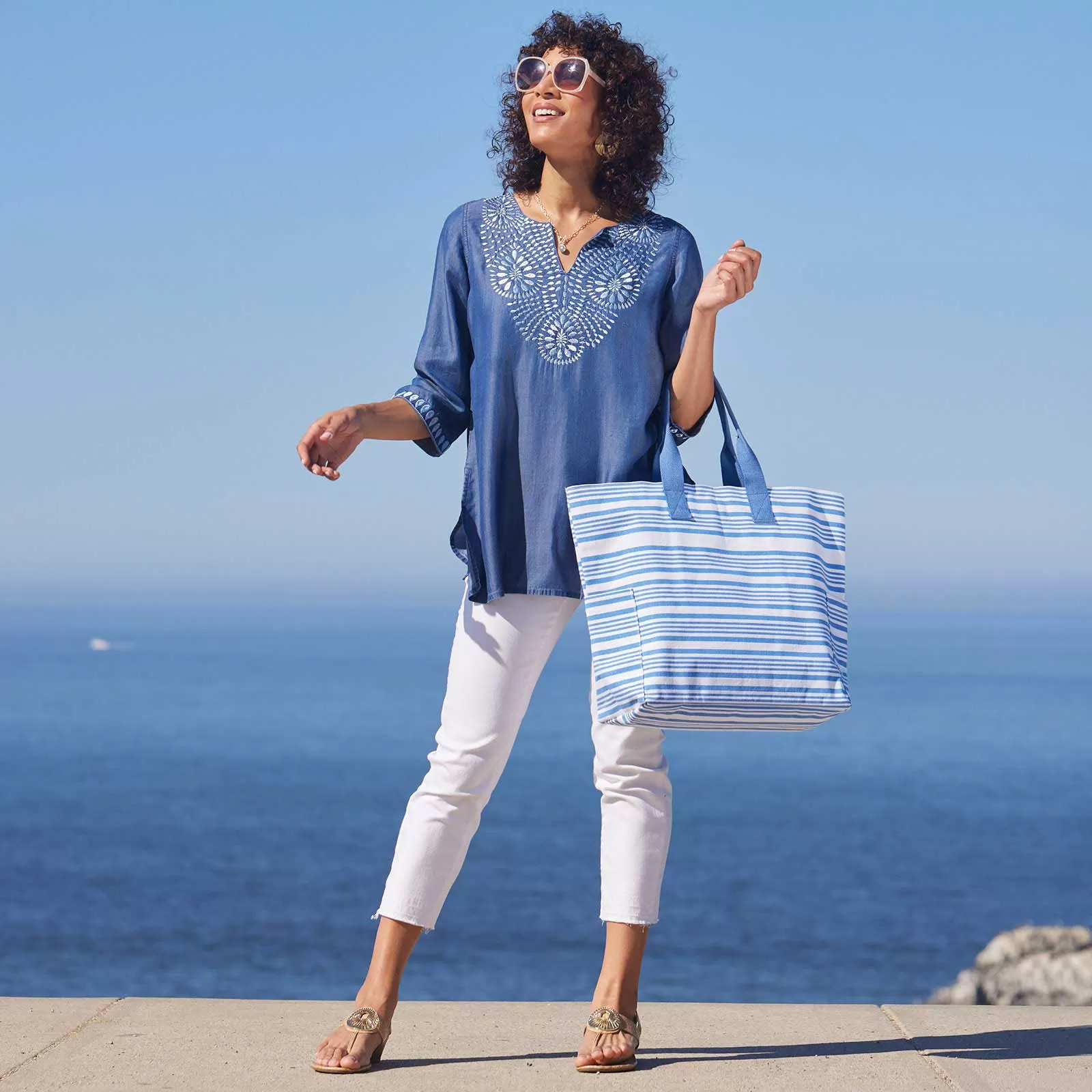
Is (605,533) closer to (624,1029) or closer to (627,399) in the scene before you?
(627,399)

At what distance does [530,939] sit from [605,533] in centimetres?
4153

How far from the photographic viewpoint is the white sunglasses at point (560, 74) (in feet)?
8.88

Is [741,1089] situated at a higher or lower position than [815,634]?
lower

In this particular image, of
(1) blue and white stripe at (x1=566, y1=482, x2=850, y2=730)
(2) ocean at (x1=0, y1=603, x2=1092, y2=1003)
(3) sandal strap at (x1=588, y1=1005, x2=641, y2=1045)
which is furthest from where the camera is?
(2) ocean at (x1=0, y1=603, x2=1092, y2=1003)

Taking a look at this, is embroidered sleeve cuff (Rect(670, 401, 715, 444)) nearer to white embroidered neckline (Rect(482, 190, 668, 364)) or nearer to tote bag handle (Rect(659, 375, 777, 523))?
tote bag handle (Rect(659, 375, 777, 523))

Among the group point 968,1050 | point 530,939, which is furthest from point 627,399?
point 530,939

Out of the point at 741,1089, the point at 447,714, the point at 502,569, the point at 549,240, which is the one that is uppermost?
the point at 549,240

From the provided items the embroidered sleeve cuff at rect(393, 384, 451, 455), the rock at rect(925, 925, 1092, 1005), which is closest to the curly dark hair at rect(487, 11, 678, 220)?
the embroidered sleeve cuff at rect(393, 384, 451, 455)

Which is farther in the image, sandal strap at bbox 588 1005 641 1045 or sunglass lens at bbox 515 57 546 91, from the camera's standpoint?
sunglass lens at bbox 515 57 546 91

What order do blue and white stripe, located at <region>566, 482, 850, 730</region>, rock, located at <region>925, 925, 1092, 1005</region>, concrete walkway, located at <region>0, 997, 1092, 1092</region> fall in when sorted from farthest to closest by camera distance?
rock, located at <region>925, 925, 1092, 1005</region> → concrete walkway, located at <region>0, 997, 1092, 1092</region> → blue and white stripe, located at <region>566, 482, 850, 730</region>

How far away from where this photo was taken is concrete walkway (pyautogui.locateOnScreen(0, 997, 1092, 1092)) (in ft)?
7.98

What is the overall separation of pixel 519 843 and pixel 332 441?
57.1 metres

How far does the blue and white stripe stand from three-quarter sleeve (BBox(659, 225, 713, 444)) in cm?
31

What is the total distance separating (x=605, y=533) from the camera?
244 centimetres
